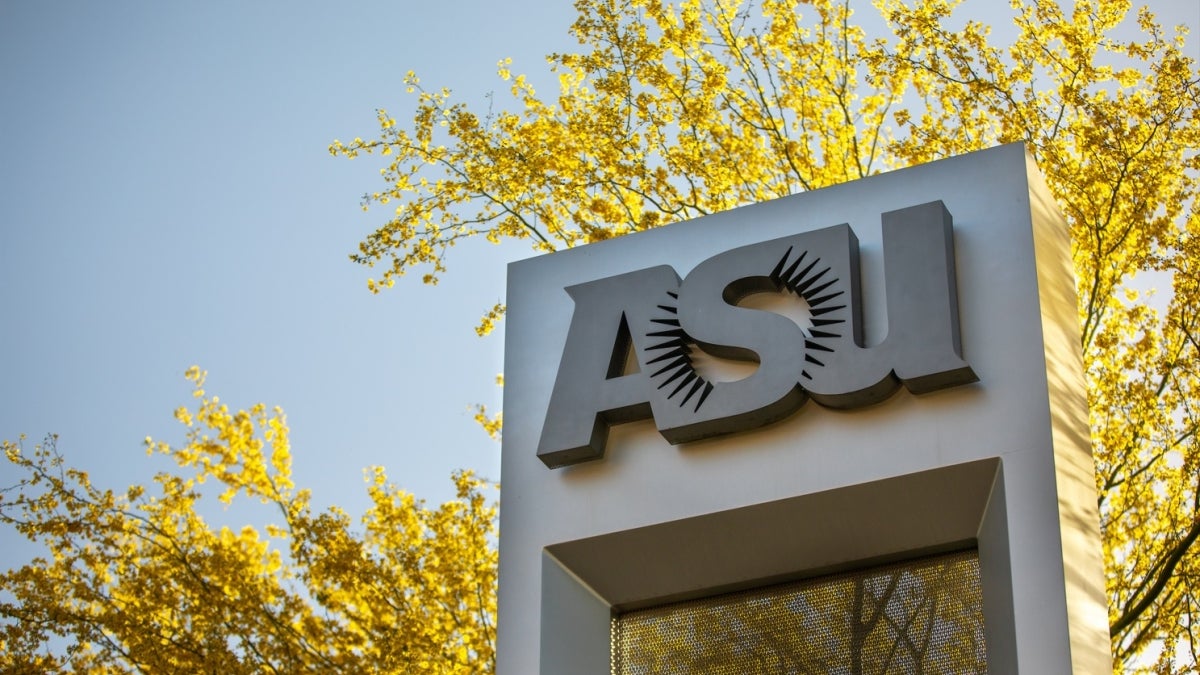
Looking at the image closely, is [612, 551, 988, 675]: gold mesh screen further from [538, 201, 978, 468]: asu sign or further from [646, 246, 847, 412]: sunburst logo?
[646, 246, 847, 412]: sunburst logo

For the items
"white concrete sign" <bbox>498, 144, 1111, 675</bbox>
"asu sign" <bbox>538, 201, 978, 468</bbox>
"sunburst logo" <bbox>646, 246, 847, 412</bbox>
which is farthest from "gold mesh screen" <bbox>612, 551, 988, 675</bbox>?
"sunburst logo" <bbox>646, 246, 847, 412</bbox>

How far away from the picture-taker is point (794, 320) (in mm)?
5875

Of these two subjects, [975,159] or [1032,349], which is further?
[975,159]

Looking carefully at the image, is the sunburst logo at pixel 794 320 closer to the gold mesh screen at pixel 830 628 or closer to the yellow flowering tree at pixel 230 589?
the gold mesh screen at pixel 830 628

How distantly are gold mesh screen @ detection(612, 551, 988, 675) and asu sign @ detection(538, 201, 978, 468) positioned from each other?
2.18 ft

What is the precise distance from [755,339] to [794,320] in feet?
0.58

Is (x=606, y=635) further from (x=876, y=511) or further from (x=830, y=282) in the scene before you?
(x=830, y=282)

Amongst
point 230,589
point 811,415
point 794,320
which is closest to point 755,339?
point 794,320

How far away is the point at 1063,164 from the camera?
911 cm

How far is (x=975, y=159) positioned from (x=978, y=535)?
4.69ft

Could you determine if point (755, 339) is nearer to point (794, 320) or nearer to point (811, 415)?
point (794, 320)

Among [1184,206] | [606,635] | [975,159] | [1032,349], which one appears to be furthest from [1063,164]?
[606,635]

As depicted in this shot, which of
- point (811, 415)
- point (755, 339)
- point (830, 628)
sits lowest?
point (830, 628)

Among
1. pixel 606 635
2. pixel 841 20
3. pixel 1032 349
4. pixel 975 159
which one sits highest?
pixel 841 20
